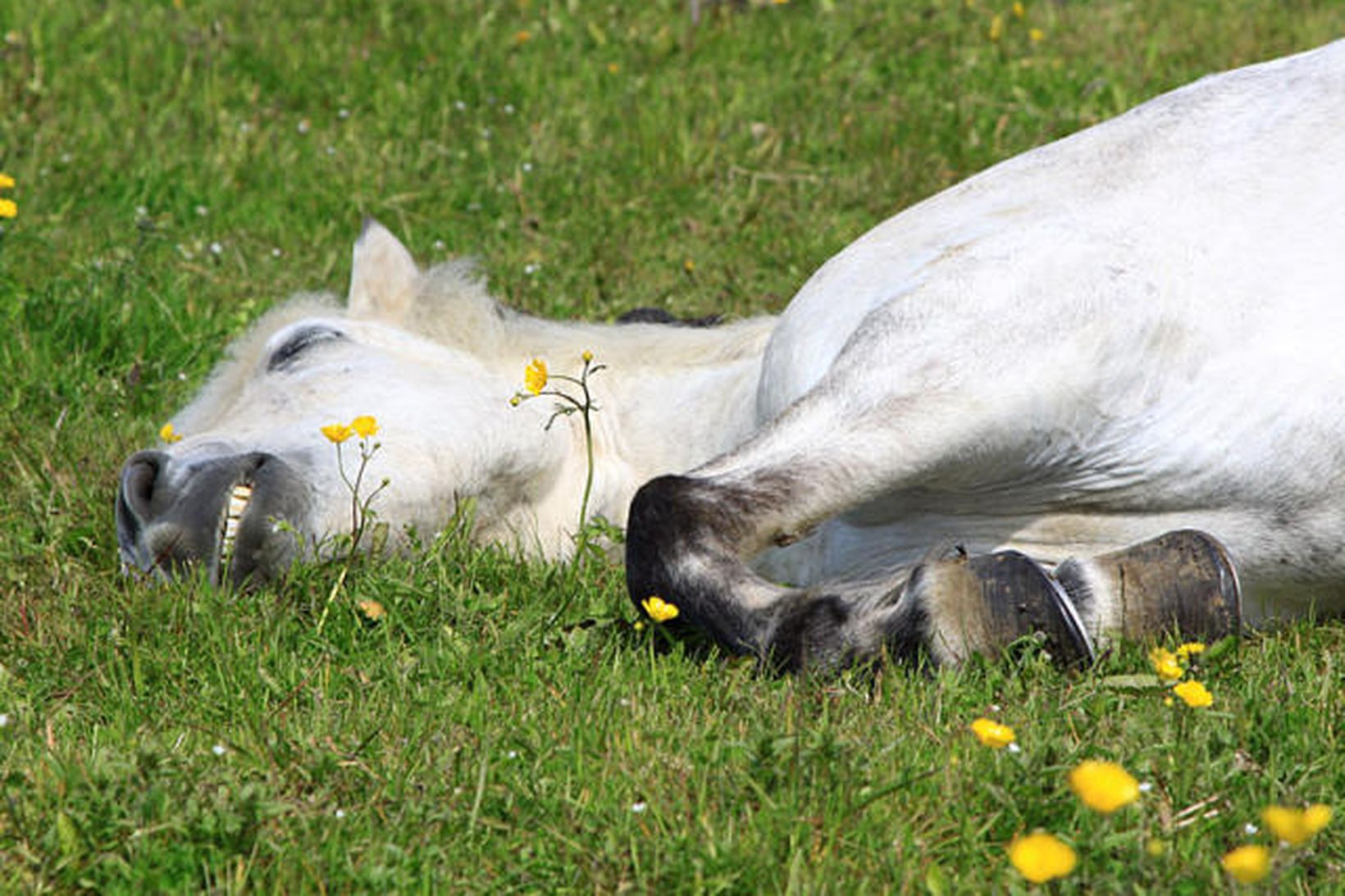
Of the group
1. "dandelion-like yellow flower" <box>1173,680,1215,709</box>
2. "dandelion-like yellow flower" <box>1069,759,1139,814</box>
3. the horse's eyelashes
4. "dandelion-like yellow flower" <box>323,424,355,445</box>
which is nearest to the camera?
"dandelion-like yellow flower" <box>1069,759,1139,814</box>

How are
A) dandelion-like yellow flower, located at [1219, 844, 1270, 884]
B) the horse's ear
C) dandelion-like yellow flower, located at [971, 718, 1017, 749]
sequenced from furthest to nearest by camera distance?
the horse's ear
dandelion-like yellow flower, located at [971, 718, 1017, 749]
dandelion-like yellow flower, located at [1219, 844, 1270, 884]

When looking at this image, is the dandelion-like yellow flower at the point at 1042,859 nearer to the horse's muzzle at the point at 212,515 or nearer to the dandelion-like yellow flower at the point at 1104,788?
the dandelion-like yellow flower at the point at 1104,788

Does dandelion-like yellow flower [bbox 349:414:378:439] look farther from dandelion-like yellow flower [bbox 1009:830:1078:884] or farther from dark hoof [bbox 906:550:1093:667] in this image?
dandelion-like yellow flower [bbox 1009:830:1078:884]

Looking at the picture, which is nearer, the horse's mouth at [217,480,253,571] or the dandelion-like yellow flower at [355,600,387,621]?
the dandelion-like yellow flower at [355,600,387,621]

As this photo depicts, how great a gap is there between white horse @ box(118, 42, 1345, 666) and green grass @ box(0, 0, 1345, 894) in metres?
0.15

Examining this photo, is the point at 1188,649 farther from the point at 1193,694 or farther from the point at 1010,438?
the point at 1010,438

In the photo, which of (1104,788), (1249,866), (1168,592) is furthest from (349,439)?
(1249,866)

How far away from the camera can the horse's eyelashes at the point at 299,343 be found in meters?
4.58

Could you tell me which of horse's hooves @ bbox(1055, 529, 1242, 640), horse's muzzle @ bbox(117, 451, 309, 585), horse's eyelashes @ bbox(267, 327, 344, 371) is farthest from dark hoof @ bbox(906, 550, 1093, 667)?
horse's eyelashes @ bbox(267, 327, 344, 371)

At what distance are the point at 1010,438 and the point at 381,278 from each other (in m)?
2.13

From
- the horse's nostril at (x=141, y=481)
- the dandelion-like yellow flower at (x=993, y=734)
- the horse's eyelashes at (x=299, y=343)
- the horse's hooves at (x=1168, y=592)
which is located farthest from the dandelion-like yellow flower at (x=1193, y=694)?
the horse's eyelashes at (x=299, y=343)

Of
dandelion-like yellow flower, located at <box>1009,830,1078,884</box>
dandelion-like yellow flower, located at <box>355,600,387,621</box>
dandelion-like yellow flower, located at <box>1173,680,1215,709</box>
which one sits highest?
dandelion-like yellow flower, located at <box>1009,830,1078,884</box>

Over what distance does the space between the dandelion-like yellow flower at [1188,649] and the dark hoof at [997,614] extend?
16 cm

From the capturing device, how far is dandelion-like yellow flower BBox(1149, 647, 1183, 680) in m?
2.81
